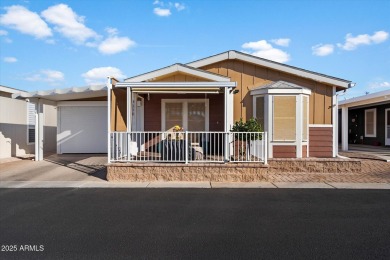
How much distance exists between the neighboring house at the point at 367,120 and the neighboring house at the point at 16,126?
1492cm

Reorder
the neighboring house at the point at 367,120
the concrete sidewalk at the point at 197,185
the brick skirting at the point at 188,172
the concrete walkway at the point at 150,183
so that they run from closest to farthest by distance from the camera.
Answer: the concrete sidewalk at the point at 197,185 < the concrete walkway at the point at 150,183 < the brick skirting at the point at 188,172 < the neighboring house at the point at 367,120

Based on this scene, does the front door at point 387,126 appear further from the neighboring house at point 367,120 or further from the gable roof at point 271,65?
the gable roof at point 271,65

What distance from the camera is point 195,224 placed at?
4902mm

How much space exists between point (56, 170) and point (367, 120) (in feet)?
57.9

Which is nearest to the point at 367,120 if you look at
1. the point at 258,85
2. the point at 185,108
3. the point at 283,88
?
the point at 258,85

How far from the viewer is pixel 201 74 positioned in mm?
9938

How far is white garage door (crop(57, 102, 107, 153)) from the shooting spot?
14.1m

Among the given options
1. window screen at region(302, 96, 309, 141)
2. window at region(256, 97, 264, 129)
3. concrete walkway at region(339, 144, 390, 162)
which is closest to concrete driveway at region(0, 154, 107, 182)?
window at region(256, 97, 264, 129)

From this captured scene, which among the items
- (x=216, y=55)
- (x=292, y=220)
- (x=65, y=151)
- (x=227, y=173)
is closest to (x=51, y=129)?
(x=65, y=151)

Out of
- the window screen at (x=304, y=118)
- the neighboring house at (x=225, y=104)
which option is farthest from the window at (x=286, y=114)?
the window screen at (x=304, y=118)

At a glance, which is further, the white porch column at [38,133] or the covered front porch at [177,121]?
the white porch column at [38,133]

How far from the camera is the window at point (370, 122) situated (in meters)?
18.5

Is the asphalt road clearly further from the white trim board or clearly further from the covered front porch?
the white trim board

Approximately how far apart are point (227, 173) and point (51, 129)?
11.9 m
